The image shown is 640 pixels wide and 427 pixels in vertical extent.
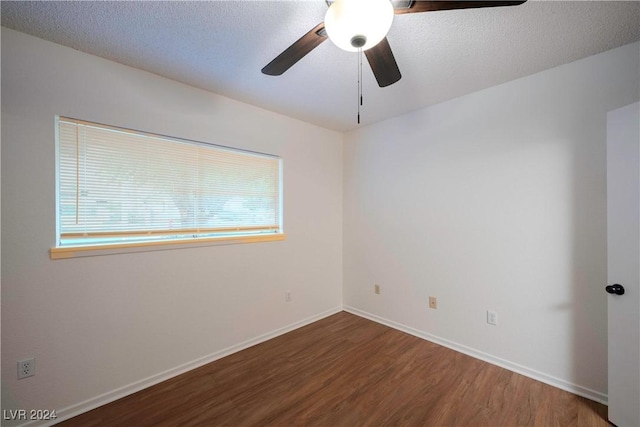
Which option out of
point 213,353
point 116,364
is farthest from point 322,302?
point 116,364

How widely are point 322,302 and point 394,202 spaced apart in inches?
62.1

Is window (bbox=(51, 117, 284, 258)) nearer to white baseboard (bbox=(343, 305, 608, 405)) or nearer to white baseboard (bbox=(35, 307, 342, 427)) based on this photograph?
white baseboard (bbox=(35, 307, 342, 427))

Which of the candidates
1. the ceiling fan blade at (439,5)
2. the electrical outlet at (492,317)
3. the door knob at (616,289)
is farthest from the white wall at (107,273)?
the door knob at (616,289)

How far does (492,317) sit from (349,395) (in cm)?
146

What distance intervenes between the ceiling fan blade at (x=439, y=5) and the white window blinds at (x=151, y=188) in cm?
193

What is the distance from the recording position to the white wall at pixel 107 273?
62.6 inches

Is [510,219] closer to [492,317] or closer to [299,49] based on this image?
[492,317]

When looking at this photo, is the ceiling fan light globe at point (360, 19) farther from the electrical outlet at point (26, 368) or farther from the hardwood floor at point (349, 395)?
the electrical outlet at point (26, 368)

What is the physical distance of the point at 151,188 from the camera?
2.11m

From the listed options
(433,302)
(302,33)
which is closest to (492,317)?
(433,302)

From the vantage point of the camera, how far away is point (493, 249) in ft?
7.59

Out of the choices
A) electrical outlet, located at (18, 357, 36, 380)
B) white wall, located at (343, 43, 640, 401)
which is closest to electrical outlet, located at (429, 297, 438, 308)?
white wall, located at (343, 43, 640, 401)

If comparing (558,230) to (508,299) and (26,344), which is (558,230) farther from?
(26,344)

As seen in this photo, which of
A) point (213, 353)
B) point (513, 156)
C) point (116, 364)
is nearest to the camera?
point (116, 364)
